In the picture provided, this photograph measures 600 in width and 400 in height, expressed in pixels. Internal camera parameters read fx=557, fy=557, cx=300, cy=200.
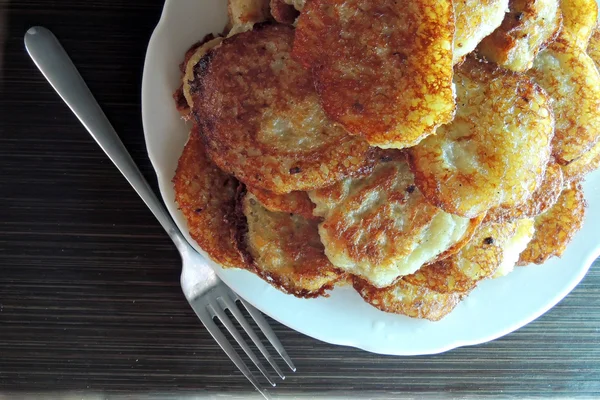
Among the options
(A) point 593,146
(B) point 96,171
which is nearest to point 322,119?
(A) point 593,146

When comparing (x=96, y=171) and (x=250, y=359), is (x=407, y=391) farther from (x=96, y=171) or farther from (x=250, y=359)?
(x=96, y=171)

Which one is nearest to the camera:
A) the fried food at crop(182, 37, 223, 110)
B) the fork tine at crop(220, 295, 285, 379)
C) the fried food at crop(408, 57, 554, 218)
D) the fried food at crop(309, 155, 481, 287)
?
the fried food at crop(408, 57, 554, 218)

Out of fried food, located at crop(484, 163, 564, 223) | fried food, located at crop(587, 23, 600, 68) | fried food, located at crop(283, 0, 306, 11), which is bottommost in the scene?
fried food, located at crop(484, 163, 564, 223)

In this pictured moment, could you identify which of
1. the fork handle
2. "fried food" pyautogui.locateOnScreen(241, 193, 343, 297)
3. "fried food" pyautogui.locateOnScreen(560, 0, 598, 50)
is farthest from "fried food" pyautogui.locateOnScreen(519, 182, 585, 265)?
the fork handle

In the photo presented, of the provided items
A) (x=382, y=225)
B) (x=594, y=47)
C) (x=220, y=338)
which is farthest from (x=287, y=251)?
(x=594, y=47)

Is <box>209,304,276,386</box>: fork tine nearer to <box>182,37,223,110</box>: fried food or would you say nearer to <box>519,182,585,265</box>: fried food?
<box>182,37,223,110</box>: fried food

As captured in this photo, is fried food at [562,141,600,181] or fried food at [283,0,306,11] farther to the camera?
fried food at [562,141,600,181]

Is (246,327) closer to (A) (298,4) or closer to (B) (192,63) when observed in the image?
(B) (192,63)

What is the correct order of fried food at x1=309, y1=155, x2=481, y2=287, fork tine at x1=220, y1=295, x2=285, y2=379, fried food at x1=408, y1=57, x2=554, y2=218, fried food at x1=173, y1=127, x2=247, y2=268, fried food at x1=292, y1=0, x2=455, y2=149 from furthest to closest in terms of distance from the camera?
1. fork tine at x1=220, y1=295, x2=285, y2=379
2. fried food at x1=173, y1=127, x2=247, y2=268
3. fried food at x1=309, y1=155, x2=481, y2=287
4. fried food at x1=408, y1=57, x2=554, y2=218
5. fried food at x1=292, y1=0, x2=455, y2=149
